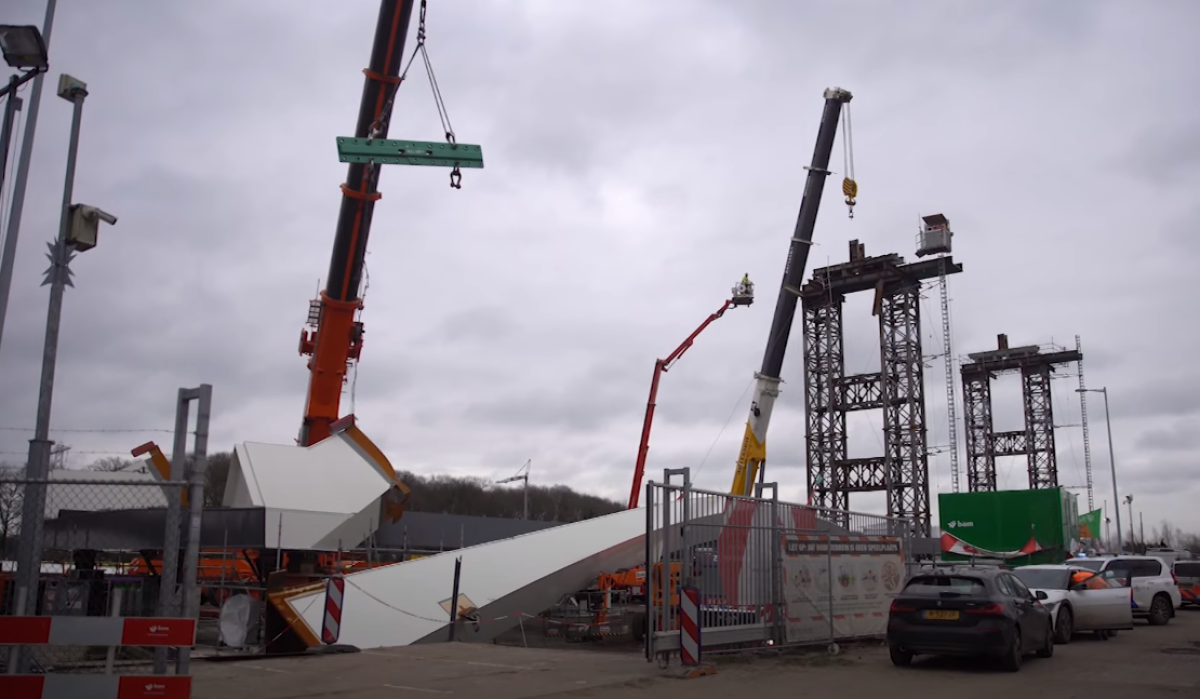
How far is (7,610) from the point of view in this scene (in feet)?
34.2

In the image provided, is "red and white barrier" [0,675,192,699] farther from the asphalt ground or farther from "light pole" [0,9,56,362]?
"light pole" [0,9,56,362]

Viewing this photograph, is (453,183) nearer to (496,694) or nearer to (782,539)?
(782,539)

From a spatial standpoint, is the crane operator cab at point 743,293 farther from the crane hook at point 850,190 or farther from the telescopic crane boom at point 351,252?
the telescopic crane boom at point 351,252

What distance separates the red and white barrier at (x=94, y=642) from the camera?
6.91 m

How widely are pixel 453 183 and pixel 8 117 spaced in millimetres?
9739

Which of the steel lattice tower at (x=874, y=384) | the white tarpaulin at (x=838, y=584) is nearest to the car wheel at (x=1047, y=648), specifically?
the white tarpaulin at (x=838, y=584)

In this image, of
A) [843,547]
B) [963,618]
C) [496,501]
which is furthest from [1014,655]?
[496,501]

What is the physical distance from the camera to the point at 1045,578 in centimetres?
1764

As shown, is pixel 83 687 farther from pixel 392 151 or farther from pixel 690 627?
pixel 392 151

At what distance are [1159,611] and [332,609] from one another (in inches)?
737

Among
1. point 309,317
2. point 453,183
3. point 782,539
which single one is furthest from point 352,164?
point 782,539

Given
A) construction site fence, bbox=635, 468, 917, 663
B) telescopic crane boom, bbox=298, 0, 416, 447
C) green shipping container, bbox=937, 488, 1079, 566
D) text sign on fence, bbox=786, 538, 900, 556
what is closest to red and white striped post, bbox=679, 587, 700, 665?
construction site fence, bbox=635, 468, 917, 663

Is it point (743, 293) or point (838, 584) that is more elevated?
point (743, 293)

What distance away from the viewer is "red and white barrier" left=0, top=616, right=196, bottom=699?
22.7ft
